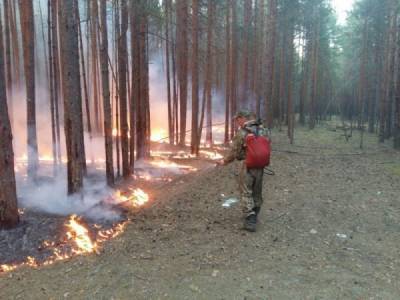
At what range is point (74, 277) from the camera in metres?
4.66

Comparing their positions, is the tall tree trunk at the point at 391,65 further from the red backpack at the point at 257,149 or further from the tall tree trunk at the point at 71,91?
the tall tree trunk at the point at 71,91

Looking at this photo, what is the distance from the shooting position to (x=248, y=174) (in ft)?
19.6

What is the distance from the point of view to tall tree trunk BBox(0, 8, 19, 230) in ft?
20.3

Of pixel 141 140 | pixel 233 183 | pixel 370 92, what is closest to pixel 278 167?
pixel 233 183

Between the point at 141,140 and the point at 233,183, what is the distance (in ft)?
15.8

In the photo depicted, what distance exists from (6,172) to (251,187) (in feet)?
13.6

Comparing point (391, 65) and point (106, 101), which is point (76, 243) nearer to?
point (106, 101)

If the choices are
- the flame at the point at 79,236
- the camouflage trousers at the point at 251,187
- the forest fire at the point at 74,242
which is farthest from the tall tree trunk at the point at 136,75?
the camouflage trousers at the point at 251,187

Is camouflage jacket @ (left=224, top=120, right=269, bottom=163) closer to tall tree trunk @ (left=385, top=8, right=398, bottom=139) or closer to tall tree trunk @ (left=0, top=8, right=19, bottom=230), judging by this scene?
tall tree trunk @ (left=0, top=8, right=19, bottom=230)

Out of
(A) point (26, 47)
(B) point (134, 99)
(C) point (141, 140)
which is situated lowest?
(C) point (141, 140)

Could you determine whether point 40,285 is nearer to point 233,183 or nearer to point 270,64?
point 233,183

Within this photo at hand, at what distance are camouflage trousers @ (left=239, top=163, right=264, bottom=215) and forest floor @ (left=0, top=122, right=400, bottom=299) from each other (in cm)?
46

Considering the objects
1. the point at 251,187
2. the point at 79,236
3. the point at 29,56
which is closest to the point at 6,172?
the point at 79,236

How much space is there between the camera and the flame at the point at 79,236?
5.64 meters
